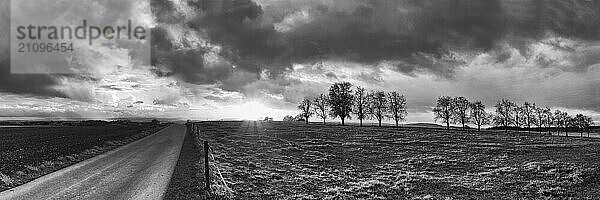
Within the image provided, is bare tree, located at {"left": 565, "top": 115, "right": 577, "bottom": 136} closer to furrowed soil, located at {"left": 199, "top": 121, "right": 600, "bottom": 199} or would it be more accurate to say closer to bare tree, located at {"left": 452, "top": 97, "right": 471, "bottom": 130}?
bare tree, located at {"left": 452, "top": 97, "right": 471, "bottom": 130}

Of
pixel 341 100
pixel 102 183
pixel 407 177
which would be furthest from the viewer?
pixel 341 100

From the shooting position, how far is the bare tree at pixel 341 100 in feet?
353

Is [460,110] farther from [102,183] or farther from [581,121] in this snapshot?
[102,183]

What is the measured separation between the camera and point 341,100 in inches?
4230

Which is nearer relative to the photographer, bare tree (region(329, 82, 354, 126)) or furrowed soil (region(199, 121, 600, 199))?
furrowed soil (region(199, 121, 600, 199))

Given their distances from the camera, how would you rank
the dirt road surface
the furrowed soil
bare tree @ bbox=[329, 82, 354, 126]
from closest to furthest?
the dirt road surface, the furrowed soil, bare tree @ bbox=[329, 82, 354, 126]

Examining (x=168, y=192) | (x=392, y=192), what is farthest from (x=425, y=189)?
(x=168, y=192)

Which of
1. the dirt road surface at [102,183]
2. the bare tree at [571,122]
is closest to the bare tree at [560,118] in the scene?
the bare tree at [571,122]

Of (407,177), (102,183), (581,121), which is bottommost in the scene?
(407,177)

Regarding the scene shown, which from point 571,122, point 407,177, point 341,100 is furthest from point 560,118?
point 407,177

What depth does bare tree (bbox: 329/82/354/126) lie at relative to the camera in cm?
10762

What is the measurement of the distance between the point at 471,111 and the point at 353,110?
37615 millimetres

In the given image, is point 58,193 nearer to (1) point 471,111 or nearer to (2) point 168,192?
(2) point 168,192

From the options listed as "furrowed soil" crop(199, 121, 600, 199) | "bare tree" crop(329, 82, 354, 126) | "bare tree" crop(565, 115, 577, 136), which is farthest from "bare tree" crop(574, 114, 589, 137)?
"furrowed soil" crop(199, 121, 600, 199)
